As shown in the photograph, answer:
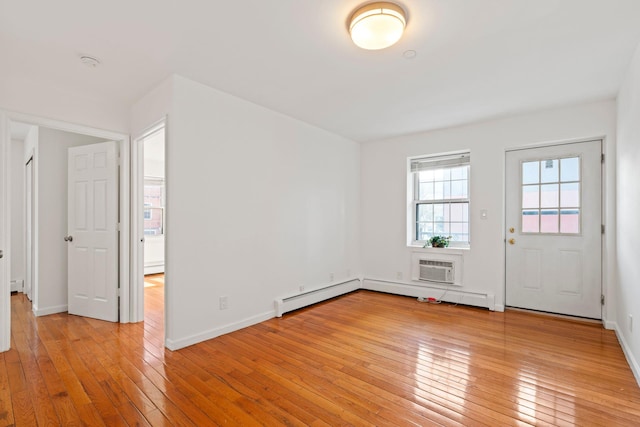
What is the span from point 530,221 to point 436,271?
1.39 m

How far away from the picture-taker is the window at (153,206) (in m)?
6.95

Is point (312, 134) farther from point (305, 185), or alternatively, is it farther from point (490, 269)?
point (490, 269)

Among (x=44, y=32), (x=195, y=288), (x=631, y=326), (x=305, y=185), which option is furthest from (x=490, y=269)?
(x=44, y=32)

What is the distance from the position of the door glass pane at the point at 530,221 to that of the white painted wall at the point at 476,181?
0.26m

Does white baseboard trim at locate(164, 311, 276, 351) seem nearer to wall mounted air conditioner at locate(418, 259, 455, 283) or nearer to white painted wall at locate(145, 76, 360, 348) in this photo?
white painted wall at locate(145, 76, 360, 348)

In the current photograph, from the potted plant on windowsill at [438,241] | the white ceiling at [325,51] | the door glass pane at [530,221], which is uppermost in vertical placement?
the white ceiling at [325,51]

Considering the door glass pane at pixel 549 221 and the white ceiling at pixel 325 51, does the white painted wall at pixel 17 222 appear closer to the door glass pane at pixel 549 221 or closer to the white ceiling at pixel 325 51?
the white ceiling at pixel 325 51

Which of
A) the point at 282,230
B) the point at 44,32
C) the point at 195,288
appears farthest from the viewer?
the point at 282,230

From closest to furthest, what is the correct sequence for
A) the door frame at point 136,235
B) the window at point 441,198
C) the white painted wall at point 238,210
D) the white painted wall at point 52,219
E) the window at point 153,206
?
the white painted wall at point 238,210, the door frame at point 136,235, the white painted wall at point 52,219, the window at point 441,198, the window at point 153,206

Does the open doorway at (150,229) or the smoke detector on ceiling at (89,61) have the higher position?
the smoke detector on ceiling at (89,61)

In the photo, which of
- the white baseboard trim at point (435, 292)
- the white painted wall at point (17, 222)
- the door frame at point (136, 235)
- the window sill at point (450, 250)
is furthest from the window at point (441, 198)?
the white painted wall at point (17, 222)

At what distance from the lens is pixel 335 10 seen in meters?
2.04

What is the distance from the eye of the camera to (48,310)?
156 inches

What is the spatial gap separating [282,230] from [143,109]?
2061 millimetres
